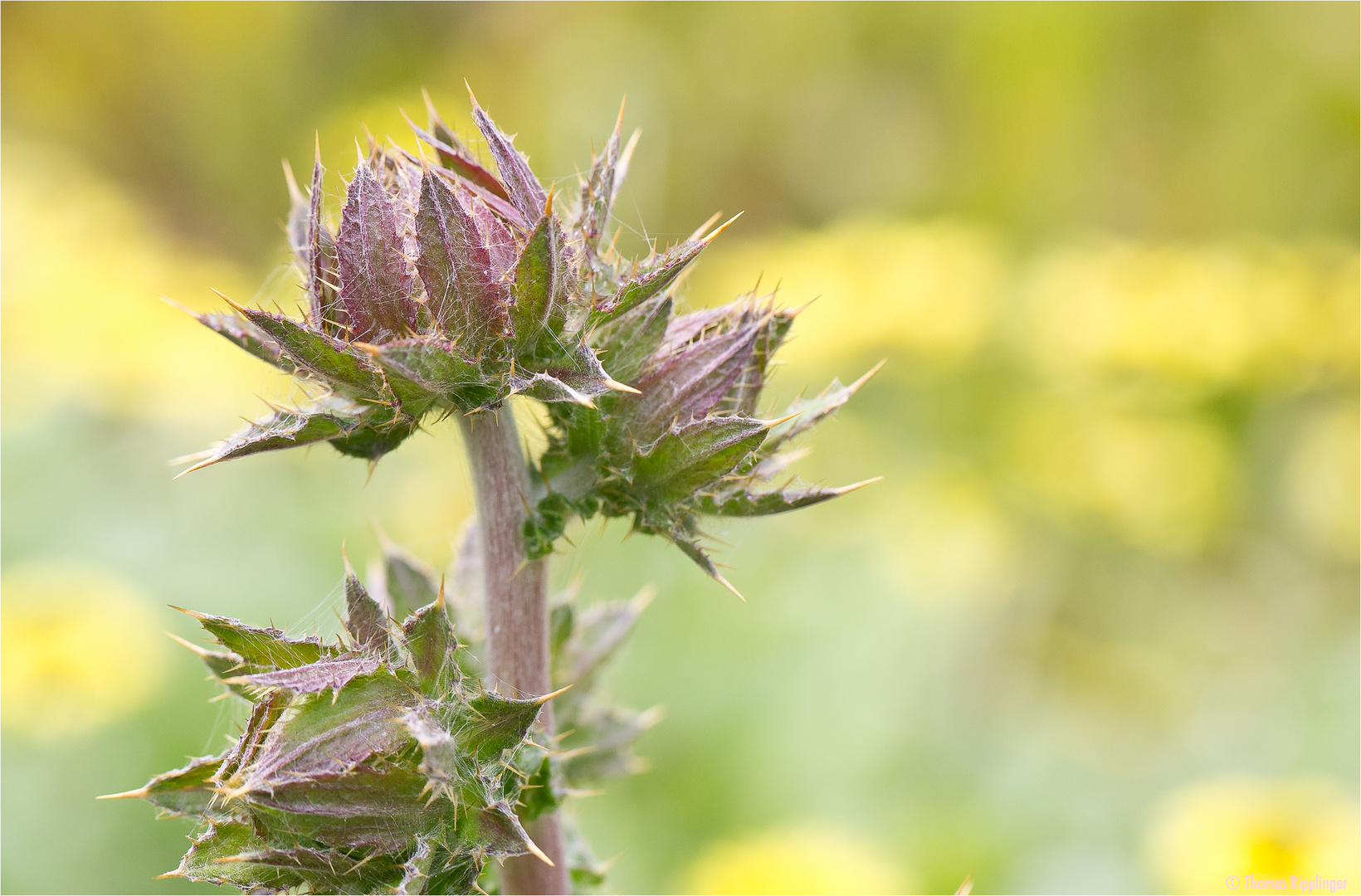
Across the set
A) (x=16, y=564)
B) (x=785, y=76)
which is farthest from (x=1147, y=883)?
(x=785, y=76)

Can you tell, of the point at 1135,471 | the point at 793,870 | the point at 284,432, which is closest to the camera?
the point at 284,432

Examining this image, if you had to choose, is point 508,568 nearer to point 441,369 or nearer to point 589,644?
point 441,369

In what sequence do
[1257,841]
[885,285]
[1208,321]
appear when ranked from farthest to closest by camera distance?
1. [885,285]
2. [1208,321]
3. [1257,841]

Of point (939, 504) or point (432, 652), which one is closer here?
point (432, 652)

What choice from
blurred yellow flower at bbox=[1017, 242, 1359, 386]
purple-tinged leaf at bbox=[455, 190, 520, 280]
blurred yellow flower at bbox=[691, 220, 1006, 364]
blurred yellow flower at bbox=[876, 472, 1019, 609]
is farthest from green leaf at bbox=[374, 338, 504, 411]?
blurred yellow flower at bbox=[1017, 242, 1359, 386]

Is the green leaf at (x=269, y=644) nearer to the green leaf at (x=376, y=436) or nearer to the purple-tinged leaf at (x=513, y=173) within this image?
the green leaf at (x=376, y=436)

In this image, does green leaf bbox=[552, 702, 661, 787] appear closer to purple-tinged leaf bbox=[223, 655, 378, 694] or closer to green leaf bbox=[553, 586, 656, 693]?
green leaf bbox=[553, 586, 656, 693]

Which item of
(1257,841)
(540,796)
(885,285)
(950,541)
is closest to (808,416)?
(540,796)

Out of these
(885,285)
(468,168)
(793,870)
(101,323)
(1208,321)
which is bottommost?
(793,870)

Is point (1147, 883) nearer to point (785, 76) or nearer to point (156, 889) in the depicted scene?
point (156, 889)
